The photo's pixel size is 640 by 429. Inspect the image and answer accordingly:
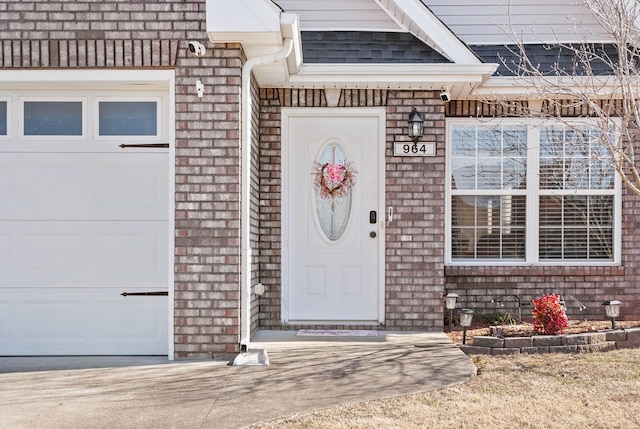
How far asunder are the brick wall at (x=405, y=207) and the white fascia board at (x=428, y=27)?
→ 1.88ft

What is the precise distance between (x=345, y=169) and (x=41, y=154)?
3223 millimetres

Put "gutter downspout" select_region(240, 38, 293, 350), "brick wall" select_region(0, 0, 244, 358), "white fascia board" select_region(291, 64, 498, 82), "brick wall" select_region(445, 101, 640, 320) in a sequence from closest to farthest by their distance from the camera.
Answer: "brick wall" select_region(0, 0, 244, 358), "gutter downspout" select_region(240, 38, 293, 350), "white fascia board" select_region(291, 64, 498, 82), "brick wall" select_region(445, 101, 640, 320)

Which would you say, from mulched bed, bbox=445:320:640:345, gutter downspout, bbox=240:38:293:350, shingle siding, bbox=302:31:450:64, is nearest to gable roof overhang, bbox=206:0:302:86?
gutter downspout, bbox=240:38:293:350

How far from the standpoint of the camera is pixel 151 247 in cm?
628

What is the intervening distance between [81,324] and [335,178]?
314 cm

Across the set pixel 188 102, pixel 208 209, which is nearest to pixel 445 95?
pixel 188 102

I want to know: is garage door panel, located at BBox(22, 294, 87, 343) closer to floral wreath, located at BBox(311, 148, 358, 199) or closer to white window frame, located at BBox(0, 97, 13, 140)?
white window frame, located at BBox(0, 97, 13, 140)

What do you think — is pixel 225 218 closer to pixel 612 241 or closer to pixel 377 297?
pixel 377 297

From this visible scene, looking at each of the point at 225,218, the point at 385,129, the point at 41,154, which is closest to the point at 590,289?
the point at 385,129

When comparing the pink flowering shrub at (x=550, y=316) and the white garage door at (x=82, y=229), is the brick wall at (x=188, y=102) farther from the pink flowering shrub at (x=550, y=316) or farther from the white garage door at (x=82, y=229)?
the pink flowering shrub at (x=550, y=316)

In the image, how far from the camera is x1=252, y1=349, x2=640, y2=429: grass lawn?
13.8 feet

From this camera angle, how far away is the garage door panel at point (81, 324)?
20.6 feet

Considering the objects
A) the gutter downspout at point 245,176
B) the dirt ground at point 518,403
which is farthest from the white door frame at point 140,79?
the dirt ground at point 518,403

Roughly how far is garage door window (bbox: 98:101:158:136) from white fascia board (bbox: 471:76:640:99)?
3712mm
